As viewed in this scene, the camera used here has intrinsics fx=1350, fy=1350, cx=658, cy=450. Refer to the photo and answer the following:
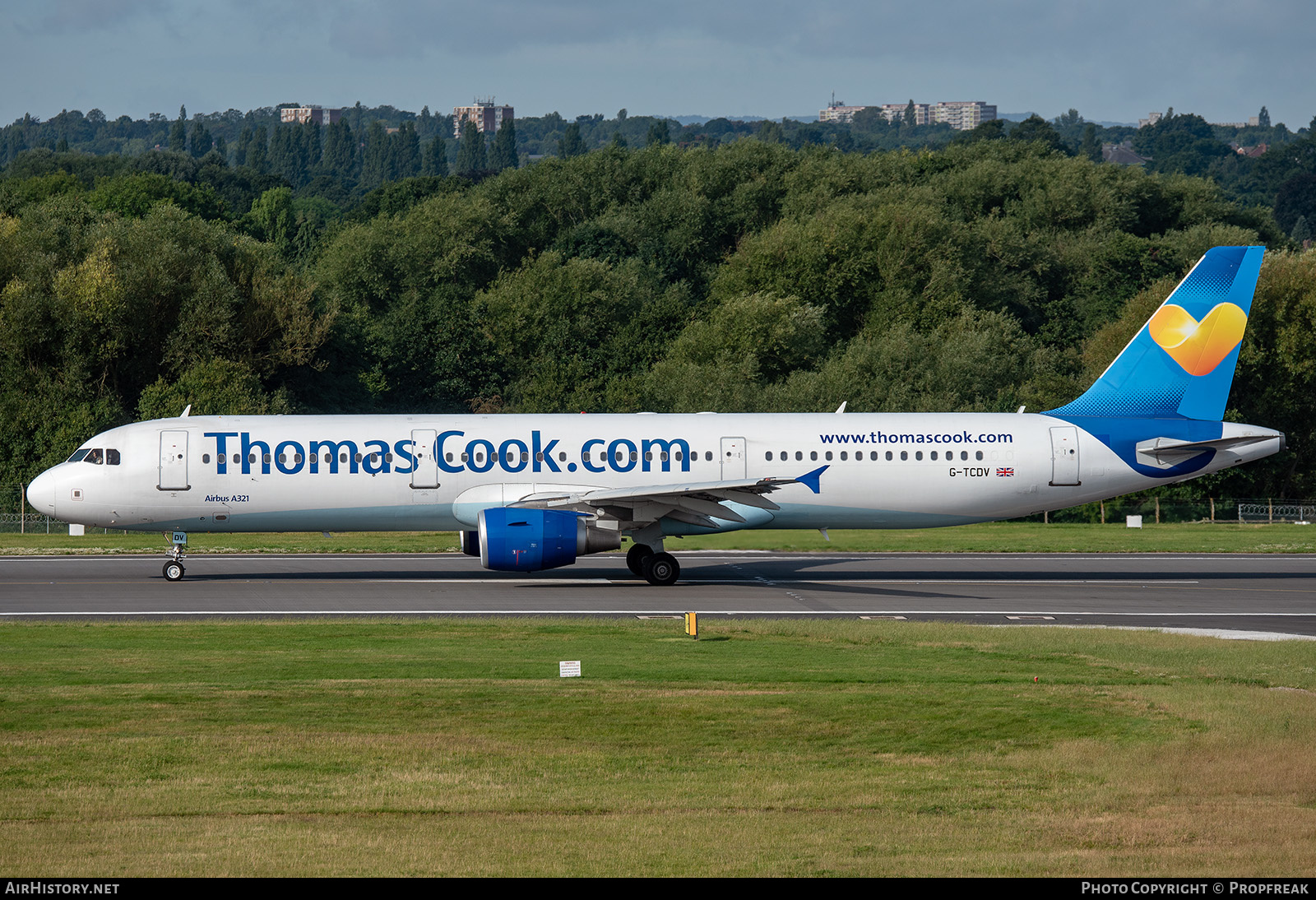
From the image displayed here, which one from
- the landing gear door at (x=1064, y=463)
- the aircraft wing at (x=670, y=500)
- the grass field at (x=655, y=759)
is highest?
the landing gear door at (x=1064, y=463)

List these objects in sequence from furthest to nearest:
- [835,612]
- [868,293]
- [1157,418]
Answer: [868,293]
[1157,418]
[835,612]

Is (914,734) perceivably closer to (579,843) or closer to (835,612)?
(579,843)

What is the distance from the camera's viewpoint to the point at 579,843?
1199 cm

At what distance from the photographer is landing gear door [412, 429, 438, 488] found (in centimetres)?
3391

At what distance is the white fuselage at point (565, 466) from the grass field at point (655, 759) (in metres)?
10.6

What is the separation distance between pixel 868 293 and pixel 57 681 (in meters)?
73.0

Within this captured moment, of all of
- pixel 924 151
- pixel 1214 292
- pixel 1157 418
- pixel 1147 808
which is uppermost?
pixel 924 151

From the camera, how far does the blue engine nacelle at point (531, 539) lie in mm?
31156

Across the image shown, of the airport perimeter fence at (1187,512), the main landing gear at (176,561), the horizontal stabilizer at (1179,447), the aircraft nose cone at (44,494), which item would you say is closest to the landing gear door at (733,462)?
the horizontal stabilizer at (1179,447)

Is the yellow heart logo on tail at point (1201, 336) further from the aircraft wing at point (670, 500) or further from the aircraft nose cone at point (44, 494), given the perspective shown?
the aircraft nose cone at point (44, 494)

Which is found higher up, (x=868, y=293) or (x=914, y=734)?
(x=868, y=293)

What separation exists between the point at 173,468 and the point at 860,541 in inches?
917
